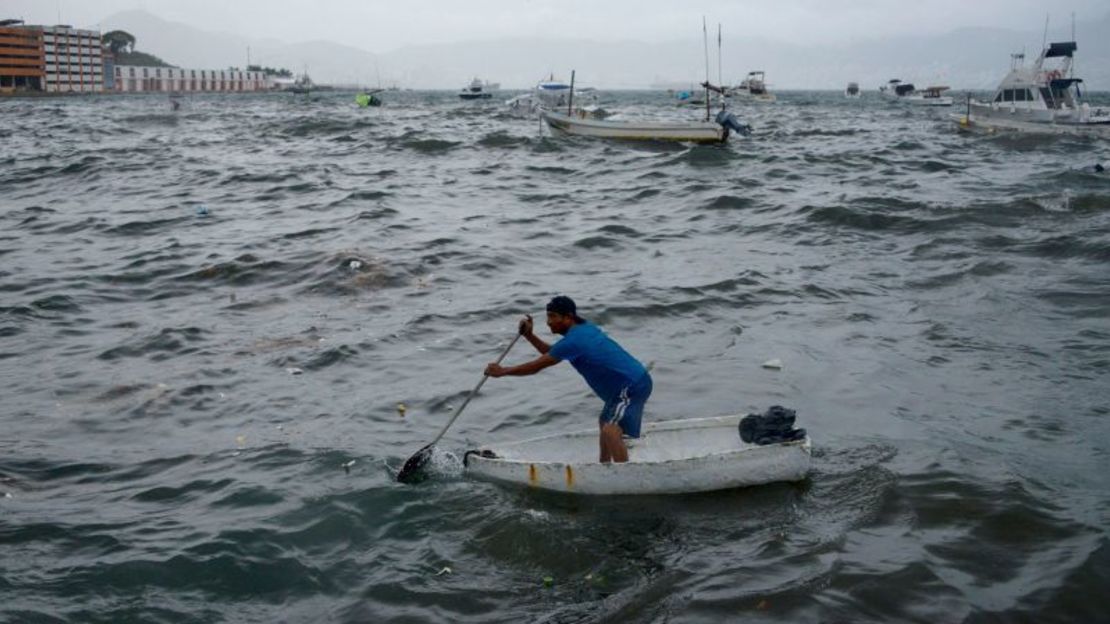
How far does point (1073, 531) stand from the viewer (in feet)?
23.7

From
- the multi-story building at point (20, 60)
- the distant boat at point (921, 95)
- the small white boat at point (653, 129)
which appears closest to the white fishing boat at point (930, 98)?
the distant boat at point (921, 95)

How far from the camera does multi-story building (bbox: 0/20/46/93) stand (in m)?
112

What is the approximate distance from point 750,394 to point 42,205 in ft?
65.3

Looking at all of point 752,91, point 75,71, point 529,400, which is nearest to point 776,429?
point 529,400

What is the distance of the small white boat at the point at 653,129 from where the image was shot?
37.1 metres

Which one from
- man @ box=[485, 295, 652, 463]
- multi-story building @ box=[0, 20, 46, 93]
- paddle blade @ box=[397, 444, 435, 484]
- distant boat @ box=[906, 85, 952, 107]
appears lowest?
paddle blade @ box=[397, 444, 435, 484]

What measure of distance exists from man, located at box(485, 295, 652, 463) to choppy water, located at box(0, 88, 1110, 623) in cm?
63

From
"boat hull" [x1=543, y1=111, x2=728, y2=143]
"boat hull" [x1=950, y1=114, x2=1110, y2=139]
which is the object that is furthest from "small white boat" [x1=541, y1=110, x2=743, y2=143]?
"boat hull" [x1=950, y1=114, x2=1110, y2=139]

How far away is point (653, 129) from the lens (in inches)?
1513

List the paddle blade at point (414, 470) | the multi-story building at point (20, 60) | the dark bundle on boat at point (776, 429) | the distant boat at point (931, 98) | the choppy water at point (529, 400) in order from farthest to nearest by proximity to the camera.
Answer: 1. the multi-story building at point (20, 60)
2. the distant boat at point (931, 98)
3. the paddle blade at point (414, 470)
4. the dark bundle on boat at point (776, 429)
5. the choppy water at point (529, 400)

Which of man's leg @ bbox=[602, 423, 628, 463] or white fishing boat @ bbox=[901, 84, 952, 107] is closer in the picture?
man's leg @ bbox=[602, 423, 628, 463]

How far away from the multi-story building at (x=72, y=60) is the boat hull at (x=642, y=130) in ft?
341

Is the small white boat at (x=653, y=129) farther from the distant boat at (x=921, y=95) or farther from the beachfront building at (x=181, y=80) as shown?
the beachfront building at (x=181, y=80)

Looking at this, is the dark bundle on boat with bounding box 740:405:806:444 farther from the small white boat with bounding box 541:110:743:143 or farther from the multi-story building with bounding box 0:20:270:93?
the multi-story building with bounding box 0:20:270:93
